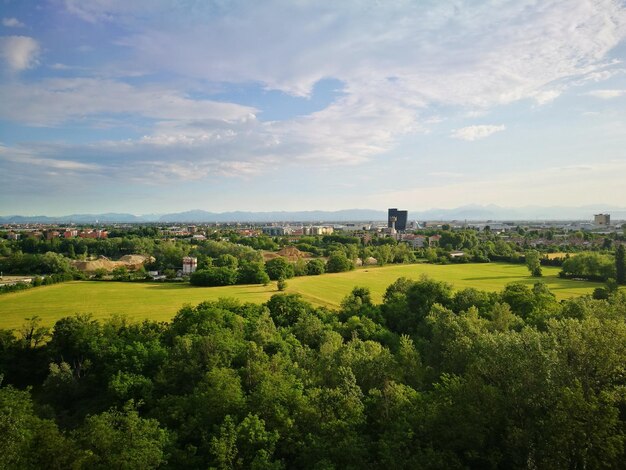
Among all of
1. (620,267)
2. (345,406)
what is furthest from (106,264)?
(620,267)

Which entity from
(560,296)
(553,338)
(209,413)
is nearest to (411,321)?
(553,338)

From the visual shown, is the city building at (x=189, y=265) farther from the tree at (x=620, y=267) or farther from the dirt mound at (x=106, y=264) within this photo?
the tree at (x=620, y=267)

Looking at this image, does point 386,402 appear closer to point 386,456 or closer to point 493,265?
point 386,456

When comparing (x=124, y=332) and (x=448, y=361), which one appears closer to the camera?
(x=448, y=361)

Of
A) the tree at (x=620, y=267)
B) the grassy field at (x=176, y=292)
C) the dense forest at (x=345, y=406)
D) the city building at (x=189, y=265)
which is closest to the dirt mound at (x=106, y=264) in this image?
the city building at (x=189, y=265)

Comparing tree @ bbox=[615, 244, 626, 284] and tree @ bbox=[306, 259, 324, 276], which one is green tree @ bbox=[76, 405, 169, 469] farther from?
tree @ bbox=[615, 244, 626, 284]

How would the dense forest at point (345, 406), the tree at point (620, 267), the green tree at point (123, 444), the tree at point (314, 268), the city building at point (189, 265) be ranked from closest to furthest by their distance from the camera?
the dense forest at point (345, 406), the green tree at point (123, 444), the tree at point (620, 267), the tree at point (314, 268), the city building at point (189, 265)
